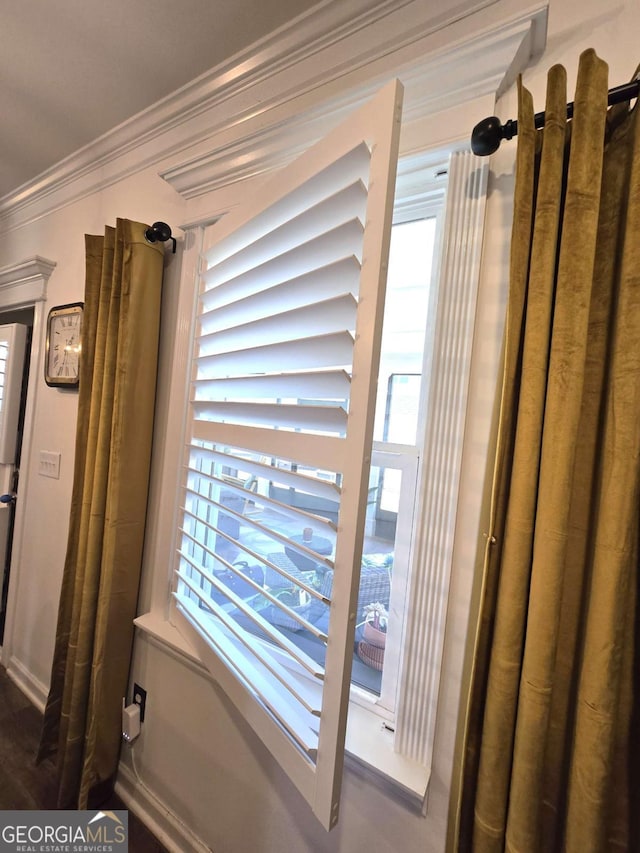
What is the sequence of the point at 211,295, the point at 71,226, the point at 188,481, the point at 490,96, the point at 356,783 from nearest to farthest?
the point at 490,96
the point at 356,783
the point at 211,295
the point at 188,481
the point at 71,226

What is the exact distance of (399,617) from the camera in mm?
921

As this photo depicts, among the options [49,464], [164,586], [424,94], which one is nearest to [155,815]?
[164,586]

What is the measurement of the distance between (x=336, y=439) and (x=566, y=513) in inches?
14.4

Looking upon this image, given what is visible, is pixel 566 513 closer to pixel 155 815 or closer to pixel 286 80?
pixel 286 80

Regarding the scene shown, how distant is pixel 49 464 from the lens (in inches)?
72.7

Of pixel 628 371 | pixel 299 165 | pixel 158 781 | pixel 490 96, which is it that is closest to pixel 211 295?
pixel 299 165

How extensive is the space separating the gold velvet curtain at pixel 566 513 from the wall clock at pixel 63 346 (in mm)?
1738

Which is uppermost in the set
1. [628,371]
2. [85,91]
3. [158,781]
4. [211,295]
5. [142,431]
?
[85,91]

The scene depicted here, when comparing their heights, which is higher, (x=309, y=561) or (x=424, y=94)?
(x=424, y=94)

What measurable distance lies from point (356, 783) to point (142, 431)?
1.15 m

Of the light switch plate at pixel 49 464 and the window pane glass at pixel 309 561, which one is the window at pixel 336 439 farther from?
the light switch plate at pixel 49 464

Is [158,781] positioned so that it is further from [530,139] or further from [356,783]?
[530,139]

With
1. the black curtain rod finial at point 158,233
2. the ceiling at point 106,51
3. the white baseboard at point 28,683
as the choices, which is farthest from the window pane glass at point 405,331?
the white baseboard at point 28,683

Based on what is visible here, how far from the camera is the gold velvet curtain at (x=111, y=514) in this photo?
130 centimetres
